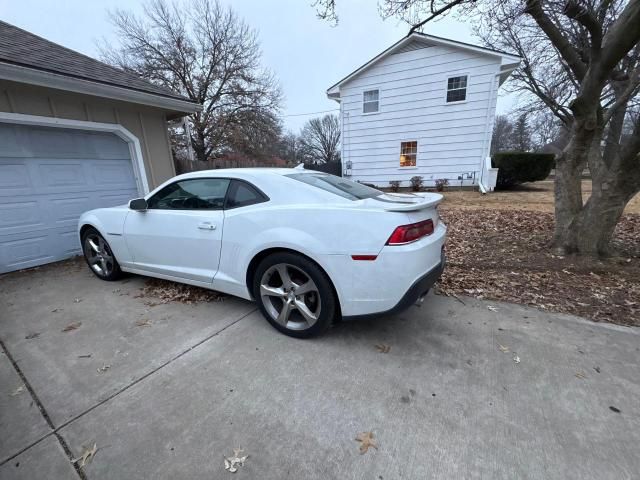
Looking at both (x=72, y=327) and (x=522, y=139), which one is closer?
(x=72, y=327)

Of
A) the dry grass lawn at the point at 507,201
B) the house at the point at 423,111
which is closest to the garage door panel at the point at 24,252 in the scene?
the dry grass lawn at the point at 507,201

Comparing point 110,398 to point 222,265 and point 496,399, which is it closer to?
point 222,265


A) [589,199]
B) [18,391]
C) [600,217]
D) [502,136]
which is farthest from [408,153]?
[502,136]

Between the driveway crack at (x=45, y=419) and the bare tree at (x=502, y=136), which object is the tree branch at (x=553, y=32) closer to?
the driveway crack at (x=45, y=419)

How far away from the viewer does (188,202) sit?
307cm

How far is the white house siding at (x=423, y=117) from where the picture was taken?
10.6 m

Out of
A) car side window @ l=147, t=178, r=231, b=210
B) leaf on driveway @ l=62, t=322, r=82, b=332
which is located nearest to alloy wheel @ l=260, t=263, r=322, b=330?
car side window @ l=147, t=178, r=231, b=210

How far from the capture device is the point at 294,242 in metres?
2.32

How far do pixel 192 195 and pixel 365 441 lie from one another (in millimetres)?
2688

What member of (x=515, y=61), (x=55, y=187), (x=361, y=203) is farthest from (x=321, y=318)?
(x=515, y=61)

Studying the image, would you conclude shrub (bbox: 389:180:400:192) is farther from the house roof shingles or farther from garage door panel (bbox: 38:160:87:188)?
garage door panel (bbox: 38:160:87:188)

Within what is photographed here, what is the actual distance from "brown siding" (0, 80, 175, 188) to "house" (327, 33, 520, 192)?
8412 millimetres

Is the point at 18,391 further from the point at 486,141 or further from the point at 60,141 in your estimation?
the point at 486,141

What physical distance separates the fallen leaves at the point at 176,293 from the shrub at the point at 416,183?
10.3 meters
